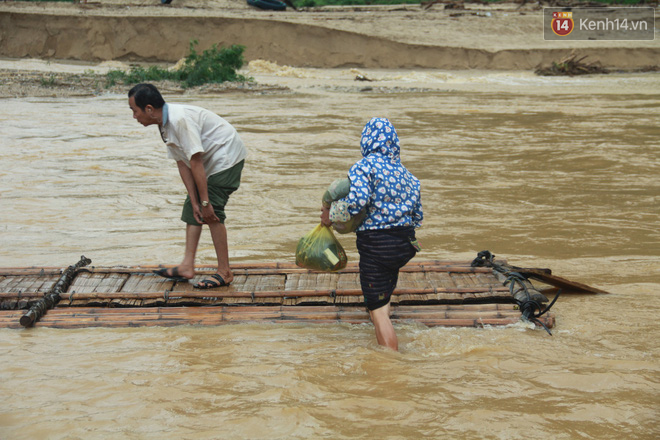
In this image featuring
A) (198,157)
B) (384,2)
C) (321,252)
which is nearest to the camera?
(321,252)

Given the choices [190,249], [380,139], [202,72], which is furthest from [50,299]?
[202,72]

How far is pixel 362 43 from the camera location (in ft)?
89.9

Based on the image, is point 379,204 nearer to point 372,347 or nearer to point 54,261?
point 372,347

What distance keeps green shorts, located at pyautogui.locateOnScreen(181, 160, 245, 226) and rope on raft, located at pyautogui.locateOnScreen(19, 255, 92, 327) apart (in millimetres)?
918

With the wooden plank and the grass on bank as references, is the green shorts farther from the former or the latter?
the grass on bank

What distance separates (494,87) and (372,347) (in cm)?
1956

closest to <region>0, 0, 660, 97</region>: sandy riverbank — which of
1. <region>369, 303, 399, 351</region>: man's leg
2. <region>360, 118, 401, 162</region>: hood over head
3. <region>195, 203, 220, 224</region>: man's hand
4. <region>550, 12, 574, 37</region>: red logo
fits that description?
<region>550, 12, 574, 37</region>: red logo

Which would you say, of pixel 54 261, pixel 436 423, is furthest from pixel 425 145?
pixel 436 423

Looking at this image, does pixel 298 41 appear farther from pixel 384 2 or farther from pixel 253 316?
pixel 253 316

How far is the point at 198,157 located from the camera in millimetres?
4332

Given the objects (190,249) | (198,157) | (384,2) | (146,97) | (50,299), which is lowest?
(50,299)

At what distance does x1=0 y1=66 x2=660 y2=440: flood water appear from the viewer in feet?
11.0

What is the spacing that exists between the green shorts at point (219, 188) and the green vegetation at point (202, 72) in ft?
55.9

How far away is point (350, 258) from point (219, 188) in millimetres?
2036
